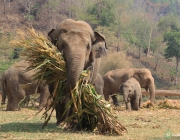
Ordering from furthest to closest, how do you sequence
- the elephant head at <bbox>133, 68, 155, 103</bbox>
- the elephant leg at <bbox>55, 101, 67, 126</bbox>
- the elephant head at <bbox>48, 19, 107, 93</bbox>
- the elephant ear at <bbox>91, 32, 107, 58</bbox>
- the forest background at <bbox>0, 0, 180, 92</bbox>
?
the forest background at <bbox>0, 0, 180, 92</bbox> < the elephant head at <bbox>133, 68, 155, 103</bbox> < the elephant ear at <bbox>91, 32, 107, 58</bbox> < the elephant leg at <bbox>55, 101, 67, 126</bbox> < the elephant head at <bbox>48, 19, 107, 93</bbox>

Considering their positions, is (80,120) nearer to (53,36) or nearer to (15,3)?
(53,36)

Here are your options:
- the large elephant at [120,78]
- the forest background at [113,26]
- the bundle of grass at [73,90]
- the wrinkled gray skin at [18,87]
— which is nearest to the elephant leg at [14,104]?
the wrinkled gray skin at [18,87]

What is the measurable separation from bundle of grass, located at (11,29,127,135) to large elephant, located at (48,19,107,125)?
191mm

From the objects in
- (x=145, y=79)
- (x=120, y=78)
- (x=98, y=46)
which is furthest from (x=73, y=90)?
(x=120, y=78)

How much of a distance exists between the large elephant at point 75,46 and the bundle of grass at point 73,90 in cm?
19

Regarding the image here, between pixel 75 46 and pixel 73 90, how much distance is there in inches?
37.6

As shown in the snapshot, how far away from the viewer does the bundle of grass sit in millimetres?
8344

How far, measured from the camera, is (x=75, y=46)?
27.9ft

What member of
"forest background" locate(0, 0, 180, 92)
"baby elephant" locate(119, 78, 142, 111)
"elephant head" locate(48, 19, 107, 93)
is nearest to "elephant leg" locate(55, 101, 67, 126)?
"elephant head" locate(48, 19, 107, 93)

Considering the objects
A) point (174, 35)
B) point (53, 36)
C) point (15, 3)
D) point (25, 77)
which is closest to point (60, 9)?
point (15, 3)

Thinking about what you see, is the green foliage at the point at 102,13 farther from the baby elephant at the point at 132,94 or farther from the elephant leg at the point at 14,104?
the elephant leg at the point at 14,104

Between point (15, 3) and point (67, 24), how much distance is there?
77.6 m

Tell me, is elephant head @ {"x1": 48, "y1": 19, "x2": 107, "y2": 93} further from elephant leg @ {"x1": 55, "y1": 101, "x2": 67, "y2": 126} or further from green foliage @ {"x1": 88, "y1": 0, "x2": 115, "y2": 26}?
green foliage @ {"x1": 88, "y1": 0, "x2": 115, "y2": 26}

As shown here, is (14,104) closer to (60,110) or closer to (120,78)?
(60,110)
